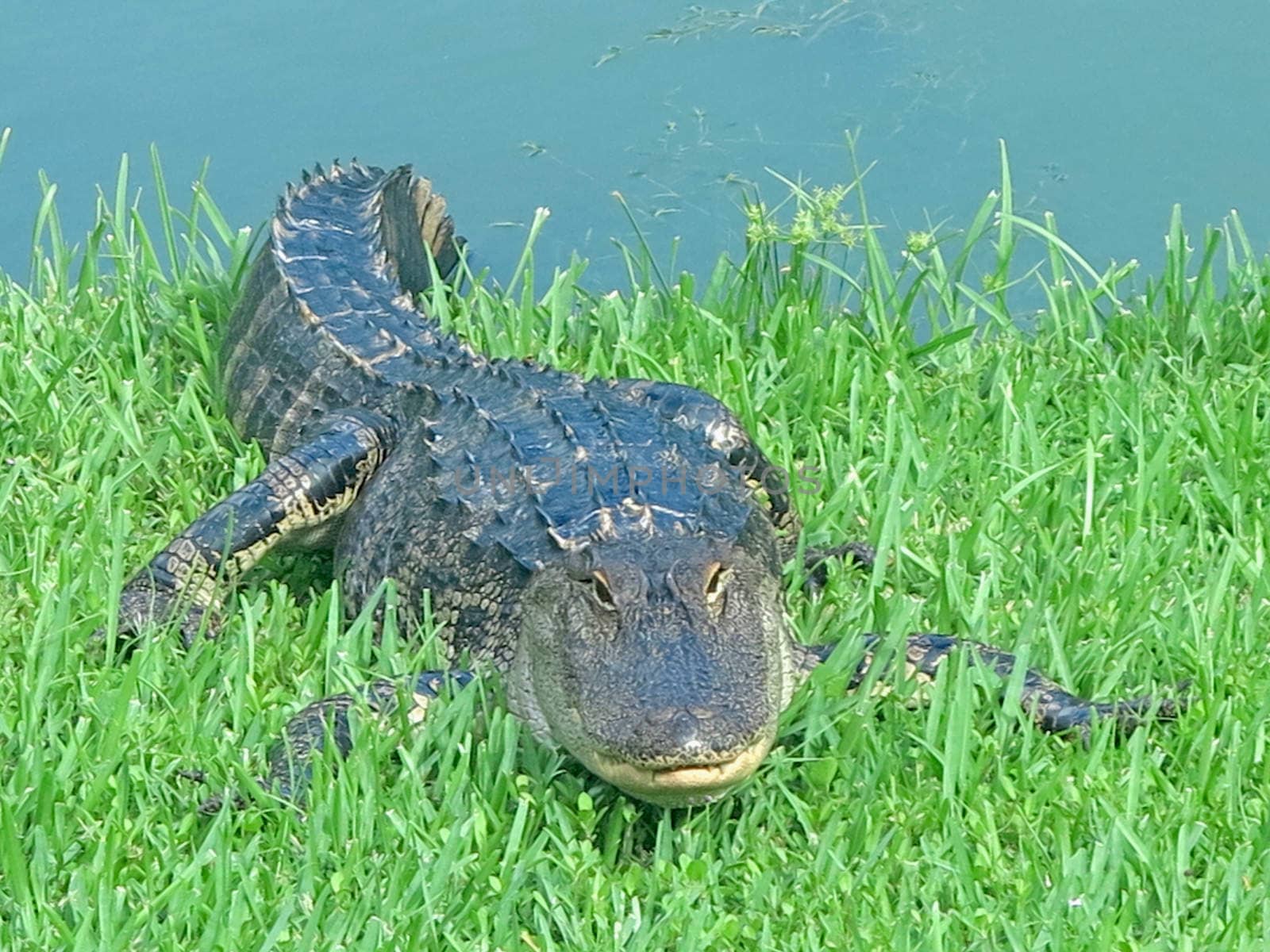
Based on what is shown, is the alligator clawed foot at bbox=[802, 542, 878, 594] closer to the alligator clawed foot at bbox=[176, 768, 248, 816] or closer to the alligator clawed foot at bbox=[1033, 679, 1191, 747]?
the alligator clawed foot at bbox=[1033, 679, 1191, 747]

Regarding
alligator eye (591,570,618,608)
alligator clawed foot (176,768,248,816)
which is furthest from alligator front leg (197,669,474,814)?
alligator eye (591,570,618,608)

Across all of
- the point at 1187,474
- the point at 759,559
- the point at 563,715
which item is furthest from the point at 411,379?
the point at 1187,474

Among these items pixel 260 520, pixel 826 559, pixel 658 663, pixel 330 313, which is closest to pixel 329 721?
pixel 658 663

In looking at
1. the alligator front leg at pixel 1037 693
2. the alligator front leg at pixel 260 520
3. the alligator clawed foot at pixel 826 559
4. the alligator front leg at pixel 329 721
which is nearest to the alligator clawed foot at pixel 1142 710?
the alligator front leg at pixel 1037 693

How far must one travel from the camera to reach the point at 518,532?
4055 mm

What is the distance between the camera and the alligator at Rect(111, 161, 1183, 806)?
342 centimetres

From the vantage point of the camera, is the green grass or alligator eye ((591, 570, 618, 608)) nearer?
the green grass

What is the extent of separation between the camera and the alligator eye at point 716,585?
3529 mm

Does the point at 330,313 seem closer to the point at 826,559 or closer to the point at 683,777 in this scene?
the point at 826,559

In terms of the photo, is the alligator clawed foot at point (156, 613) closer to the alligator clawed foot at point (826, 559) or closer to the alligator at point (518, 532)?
the alligator at point (518, 532)

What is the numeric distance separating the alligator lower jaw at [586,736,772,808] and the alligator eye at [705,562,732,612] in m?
0.31

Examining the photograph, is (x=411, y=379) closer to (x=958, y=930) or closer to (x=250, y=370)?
(x=250, y=370)

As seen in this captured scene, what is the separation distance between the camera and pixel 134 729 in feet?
12.1

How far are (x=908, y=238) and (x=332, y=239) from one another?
5.84 ft
